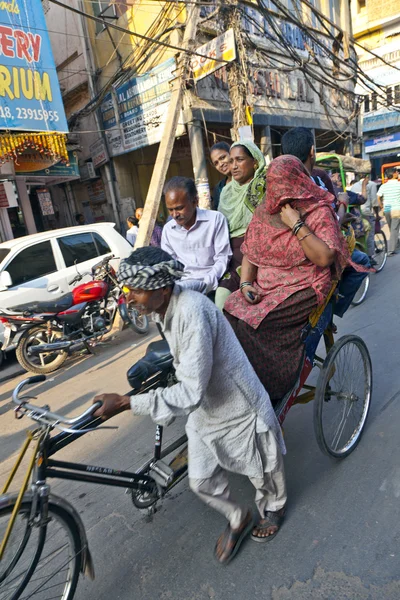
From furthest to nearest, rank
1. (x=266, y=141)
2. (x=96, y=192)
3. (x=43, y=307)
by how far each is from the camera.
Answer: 1. (x=96, y=192)
2. (x=266, y=141)
3. (x=43, y=307)

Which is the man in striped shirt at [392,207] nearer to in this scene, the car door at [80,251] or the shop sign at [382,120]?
the car door at [80,251]

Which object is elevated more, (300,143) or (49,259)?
(300,143)

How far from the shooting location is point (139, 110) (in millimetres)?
9922

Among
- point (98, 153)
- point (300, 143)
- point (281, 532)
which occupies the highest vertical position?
point (98, 153)

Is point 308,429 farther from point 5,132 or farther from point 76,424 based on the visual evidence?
point 5,132

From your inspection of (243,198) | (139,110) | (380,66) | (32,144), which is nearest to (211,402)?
(243,198)

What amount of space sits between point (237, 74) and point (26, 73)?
396cm

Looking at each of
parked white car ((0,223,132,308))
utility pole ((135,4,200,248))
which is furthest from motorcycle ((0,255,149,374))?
utility pole ((135,4,200,248))

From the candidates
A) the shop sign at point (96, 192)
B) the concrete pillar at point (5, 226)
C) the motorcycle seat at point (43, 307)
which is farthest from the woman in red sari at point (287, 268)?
the shop sign at point (96, 192)

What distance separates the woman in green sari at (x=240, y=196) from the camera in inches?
108

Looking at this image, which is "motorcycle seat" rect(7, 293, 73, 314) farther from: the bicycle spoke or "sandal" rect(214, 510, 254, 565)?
"sandal" rect(214, 510, 254, 565)

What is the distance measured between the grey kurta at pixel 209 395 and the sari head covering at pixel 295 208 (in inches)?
26.2

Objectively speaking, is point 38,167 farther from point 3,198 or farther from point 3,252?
point 3,252

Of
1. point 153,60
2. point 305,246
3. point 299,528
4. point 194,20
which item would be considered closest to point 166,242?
point 305,246
